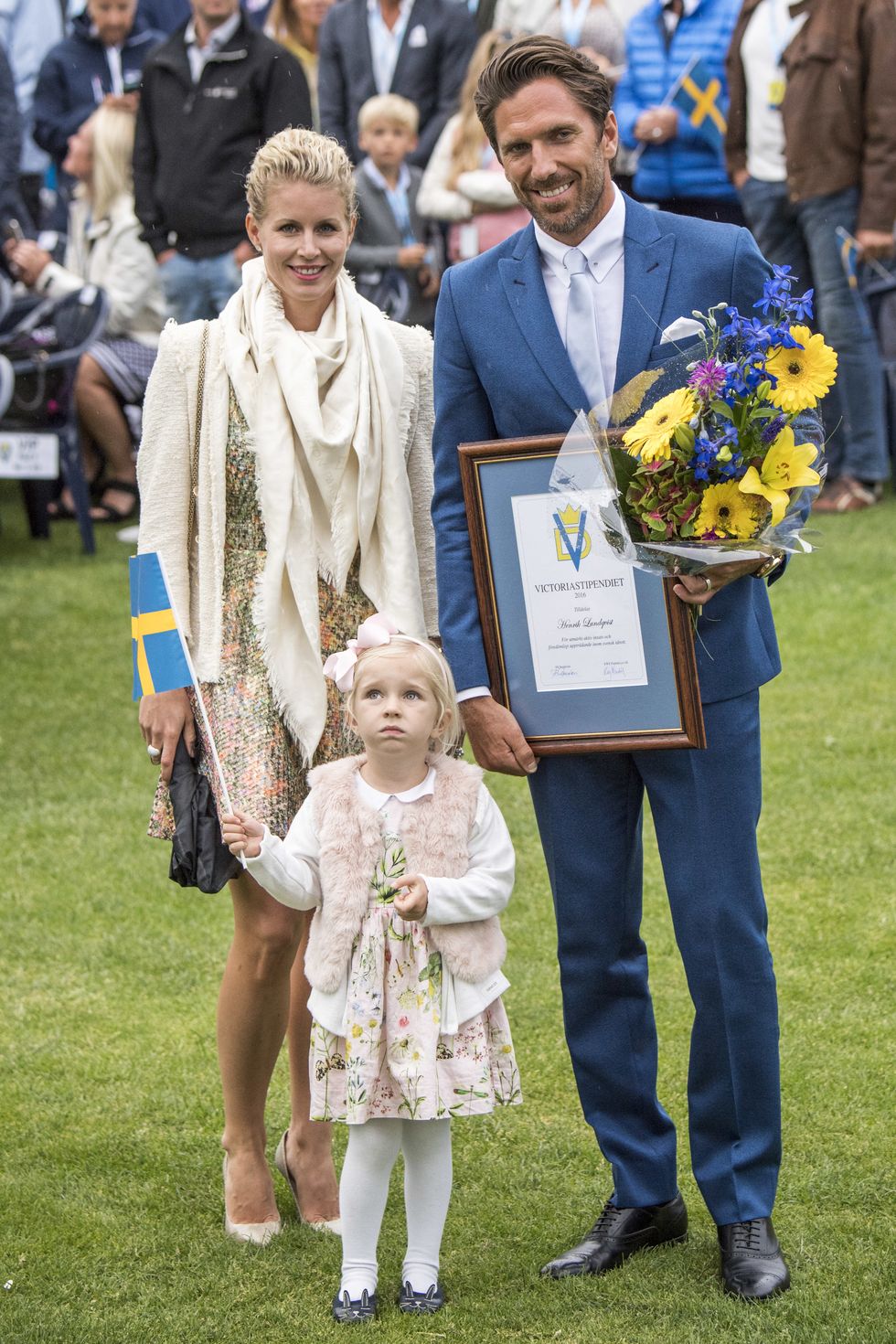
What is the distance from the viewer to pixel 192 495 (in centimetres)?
384

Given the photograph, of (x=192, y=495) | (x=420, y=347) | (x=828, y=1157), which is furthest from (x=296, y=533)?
(x=828, y=1157)

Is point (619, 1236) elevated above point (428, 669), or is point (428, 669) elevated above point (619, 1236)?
point (428, 669)

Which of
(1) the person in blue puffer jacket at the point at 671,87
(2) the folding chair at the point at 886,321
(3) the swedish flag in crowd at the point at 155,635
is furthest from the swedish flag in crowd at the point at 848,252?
(3) the swedish flag in crowd at the point at 155,635

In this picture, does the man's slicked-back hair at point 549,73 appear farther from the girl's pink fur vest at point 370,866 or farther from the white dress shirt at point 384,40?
the white dress shirt at point 384,40

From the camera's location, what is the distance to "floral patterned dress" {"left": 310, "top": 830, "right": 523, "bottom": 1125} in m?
3.48

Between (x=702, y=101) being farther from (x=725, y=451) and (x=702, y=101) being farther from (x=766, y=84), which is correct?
(x=725, y=451)

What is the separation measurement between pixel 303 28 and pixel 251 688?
29.8 feet

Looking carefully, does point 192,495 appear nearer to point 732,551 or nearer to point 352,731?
point 352,731

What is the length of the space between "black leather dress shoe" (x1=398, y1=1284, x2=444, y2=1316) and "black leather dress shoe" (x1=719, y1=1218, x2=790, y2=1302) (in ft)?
1.81

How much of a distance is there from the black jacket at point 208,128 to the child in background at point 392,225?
558 millimetres

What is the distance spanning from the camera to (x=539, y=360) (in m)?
3.46

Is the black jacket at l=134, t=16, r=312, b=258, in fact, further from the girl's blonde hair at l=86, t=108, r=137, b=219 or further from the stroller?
the girl's blonde hair at l=86, t=108, r=137, b=219

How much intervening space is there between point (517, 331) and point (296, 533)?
0.64m

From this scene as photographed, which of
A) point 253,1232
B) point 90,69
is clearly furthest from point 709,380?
point 90,69
